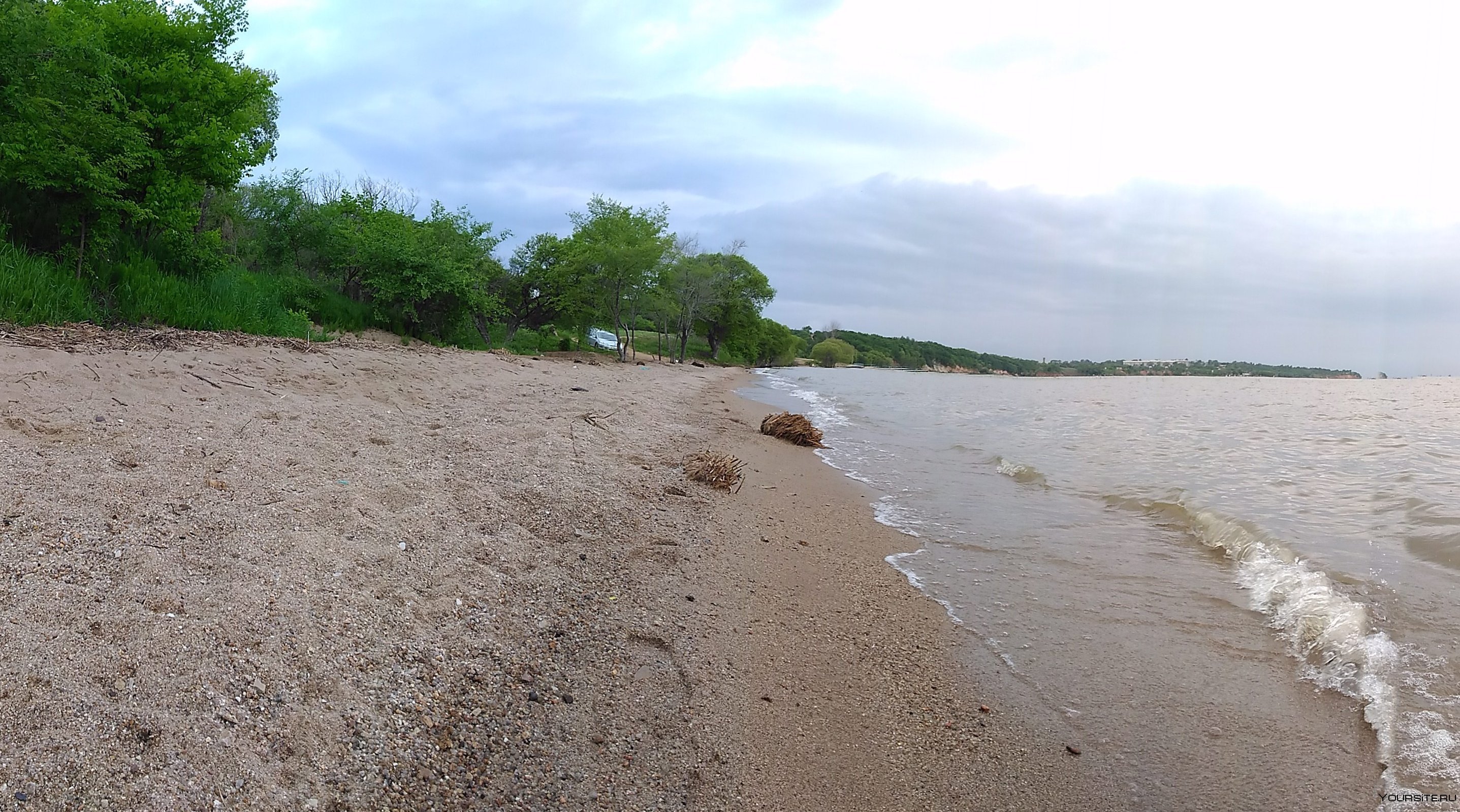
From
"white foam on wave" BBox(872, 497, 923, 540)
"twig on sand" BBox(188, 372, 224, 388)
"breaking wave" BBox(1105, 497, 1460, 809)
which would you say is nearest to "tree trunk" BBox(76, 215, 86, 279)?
"twig on sand" BBox(188, 372, 224, 388)

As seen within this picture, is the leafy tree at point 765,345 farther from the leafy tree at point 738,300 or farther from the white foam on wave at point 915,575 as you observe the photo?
the white foam on wave at point 915,575

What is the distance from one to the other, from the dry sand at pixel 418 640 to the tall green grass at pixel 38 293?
2.15m

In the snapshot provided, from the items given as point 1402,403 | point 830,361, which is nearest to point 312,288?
point 1402,403

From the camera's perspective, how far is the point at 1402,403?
28344mm

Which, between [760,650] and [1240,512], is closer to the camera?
[760,650]

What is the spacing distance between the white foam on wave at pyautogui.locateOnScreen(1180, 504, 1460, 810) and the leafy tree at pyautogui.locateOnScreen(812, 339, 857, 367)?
101m

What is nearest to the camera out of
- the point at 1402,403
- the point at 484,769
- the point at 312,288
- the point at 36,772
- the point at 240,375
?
the point at 36,772

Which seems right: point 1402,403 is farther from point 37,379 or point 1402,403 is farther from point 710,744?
point 37,379

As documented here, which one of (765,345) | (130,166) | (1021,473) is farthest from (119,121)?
(765,345)

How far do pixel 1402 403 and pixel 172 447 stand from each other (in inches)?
1544

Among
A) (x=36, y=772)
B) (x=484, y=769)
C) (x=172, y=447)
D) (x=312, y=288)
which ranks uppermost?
(x=312, y=288)

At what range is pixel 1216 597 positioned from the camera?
4.95 meters

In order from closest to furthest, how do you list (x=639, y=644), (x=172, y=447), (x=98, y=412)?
(x=639, y=644) < (x=172, y=447) < (x=98, y=412)

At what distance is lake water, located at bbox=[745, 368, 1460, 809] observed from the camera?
2.94m
